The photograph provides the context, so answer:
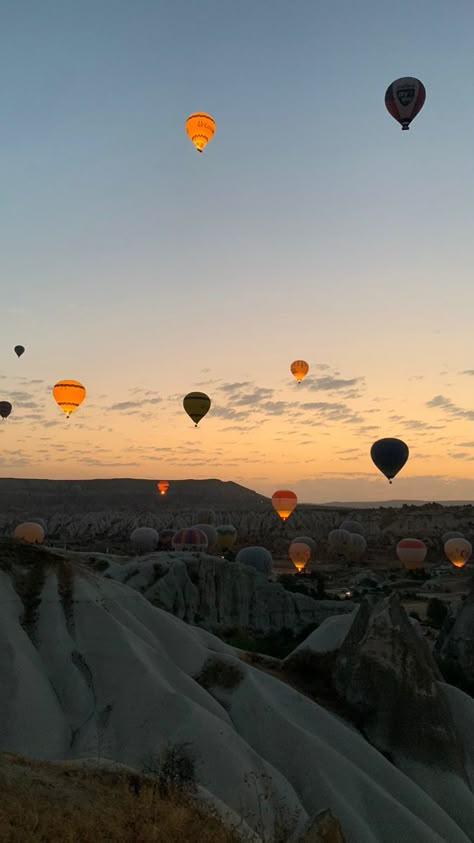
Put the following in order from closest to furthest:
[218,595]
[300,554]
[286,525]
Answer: [218,595] < [300,554] < [286,525]

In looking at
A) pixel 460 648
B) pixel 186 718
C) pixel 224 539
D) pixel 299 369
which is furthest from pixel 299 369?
pixel 186 718

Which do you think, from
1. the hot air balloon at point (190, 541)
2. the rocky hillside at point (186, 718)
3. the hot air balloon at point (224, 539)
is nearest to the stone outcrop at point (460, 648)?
the rocky hillside at point (186, 718)

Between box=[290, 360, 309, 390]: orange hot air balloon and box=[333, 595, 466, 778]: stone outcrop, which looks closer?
box=[333, 595, 466, 778]: stone outcrop

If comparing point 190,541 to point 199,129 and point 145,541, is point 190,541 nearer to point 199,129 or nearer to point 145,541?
point 145,541

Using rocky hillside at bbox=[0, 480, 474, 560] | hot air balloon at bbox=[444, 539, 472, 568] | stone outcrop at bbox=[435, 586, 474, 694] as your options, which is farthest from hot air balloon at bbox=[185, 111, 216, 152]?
rocky hillside at bbox=[0, 480, 474, 560]

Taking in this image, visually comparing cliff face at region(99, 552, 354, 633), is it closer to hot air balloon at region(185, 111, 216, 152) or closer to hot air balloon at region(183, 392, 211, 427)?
hot air balloon at region(183, 392, 211, 427)
